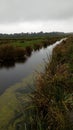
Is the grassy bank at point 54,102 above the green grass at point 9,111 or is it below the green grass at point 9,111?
above

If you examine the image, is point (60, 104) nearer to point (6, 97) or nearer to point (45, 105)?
point (45, 105)

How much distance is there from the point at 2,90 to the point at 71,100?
653 centimetres

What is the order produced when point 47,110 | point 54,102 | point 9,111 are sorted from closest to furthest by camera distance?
point 54,102
point 47,110
point 9,111

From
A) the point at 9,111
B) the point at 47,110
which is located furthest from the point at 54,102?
the point at 9,111

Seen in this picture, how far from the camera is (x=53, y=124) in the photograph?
4953mm

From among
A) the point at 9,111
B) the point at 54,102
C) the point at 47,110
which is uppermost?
the point at 54,102

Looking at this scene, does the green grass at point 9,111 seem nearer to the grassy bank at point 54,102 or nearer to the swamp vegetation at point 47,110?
the swamp vegetation at point 47,110

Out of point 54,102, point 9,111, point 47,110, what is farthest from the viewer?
point 9,111

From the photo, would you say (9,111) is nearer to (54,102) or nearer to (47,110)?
(47,110)

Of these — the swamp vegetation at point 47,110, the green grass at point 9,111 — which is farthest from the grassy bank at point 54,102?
the green grass at point 9,111

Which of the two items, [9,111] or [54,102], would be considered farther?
[9,111]

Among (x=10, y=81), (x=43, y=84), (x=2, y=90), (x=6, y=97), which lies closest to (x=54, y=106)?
(x=43, y=84)

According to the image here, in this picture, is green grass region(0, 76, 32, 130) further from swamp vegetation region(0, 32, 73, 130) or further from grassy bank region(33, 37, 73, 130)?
grassy bank region(33, 37, 73, 130)

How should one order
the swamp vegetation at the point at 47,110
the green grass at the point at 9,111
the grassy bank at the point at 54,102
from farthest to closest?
1. the green grass at the point at 9,111
2. the swamp vegetation at the point at 47,110
3. the grassy bank at the point at 54,102
